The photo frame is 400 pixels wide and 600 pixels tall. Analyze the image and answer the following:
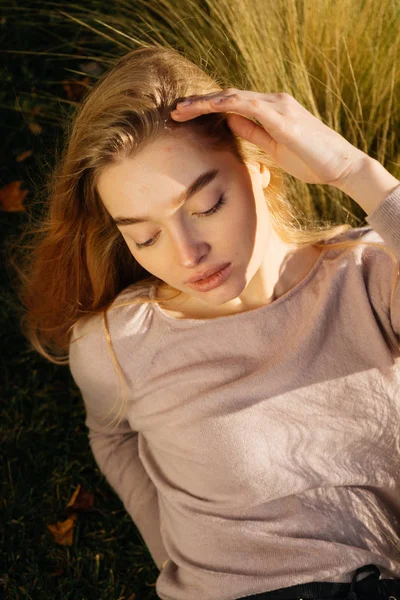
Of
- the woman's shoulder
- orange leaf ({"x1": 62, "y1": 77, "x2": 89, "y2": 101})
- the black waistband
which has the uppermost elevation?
orange leaf ({"x1": 62, "y1": 77, "x2": 89, "y2": 101})

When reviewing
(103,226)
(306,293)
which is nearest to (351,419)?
(306,293)

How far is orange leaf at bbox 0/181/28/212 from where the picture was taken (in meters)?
3.74

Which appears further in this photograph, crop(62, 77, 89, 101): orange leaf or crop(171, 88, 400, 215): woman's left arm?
crop(62, 77, 89, 101): orange leaf

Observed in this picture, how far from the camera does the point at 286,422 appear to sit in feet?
7.73

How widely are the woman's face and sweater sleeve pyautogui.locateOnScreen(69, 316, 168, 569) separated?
1.79 ft

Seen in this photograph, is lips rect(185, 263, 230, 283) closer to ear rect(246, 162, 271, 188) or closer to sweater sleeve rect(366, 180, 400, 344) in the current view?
ear rect(246, 162, 271, 188)

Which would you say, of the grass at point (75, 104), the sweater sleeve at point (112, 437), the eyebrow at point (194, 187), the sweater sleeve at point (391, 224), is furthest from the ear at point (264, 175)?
the sweater sleeve at point (112, 437)

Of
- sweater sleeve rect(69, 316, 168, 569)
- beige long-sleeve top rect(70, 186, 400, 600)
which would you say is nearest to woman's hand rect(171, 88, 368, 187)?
beige long-sleeve top rect(70, 186, 400, 600)

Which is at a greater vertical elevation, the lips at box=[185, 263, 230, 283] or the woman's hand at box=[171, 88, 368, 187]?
the woman's hand at box=[171, 88, 368, 187]

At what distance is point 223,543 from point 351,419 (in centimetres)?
61

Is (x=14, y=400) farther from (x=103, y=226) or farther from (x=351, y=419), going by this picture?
(x=351, y=419)

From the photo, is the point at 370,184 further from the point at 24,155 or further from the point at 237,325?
the point at 24,155

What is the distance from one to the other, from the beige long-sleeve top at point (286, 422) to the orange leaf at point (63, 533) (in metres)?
0.85

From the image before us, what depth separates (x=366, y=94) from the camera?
3.07 metres
